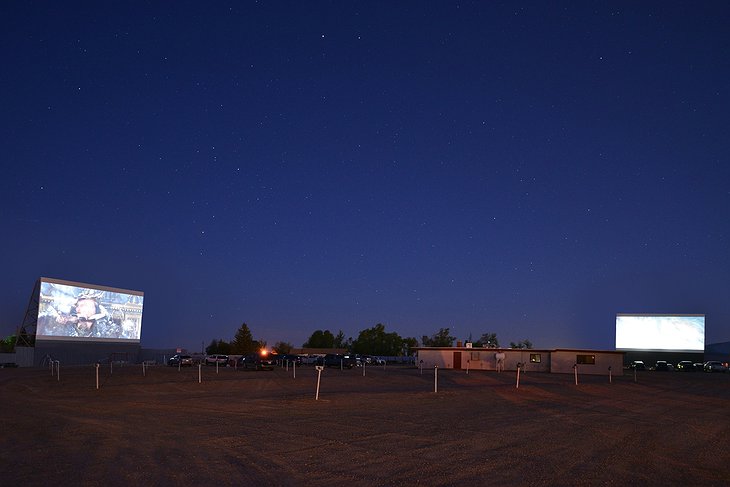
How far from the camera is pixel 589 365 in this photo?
70688mm

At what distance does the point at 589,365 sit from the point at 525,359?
22.0ft

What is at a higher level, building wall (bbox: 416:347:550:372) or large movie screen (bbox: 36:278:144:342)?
large movie screen (bbox: 36:278:144:342)

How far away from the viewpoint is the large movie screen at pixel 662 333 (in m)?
96.2

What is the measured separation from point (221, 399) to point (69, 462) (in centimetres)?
1519

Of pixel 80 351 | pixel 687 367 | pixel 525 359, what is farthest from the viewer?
pixel 687 367

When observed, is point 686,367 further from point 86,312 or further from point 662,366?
point 86,312

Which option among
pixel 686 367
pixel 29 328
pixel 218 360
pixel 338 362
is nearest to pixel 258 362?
pixel 338 362

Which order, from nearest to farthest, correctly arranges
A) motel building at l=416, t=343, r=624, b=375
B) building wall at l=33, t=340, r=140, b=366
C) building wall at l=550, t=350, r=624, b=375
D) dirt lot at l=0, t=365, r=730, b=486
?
dirt lot at l=0, t=365, r=730, b=486 < building wall at l=33, t=340, r=140, b=366 < building wall at l=550, t=350, r=624, b=375 < motel building at l=416, t=343, r=624, b=375

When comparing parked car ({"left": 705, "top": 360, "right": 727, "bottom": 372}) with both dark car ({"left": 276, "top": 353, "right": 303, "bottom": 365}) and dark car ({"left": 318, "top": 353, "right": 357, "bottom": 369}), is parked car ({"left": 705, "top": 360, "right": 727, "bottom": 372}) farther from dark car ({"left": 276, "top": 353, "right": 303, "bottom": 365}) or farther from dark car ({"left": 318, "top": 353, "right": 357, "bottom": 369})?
dark car ({"left": 276, "top": 353, "right": 303, "bottom": 365})

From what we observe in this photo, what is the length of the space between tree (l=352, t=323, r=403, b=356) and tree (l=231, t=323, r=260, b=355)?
2796 centimetres

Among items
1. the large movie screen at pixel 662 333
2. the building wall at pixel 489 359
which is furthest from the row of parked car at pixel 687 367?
the building wall at pixel 489 359

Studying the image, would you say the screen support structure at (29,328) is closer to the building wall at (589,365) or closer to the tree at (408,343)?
the building wall at (589,365)

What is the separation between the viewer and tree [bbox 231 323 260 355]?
132 m

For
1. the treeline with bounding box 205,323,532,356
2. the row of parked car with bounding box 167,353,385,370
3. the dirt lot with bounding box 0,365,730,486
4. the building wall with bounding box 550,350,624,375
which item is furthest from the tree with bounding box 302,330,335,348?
the dirt lot with bounding box 0,365,730,486
